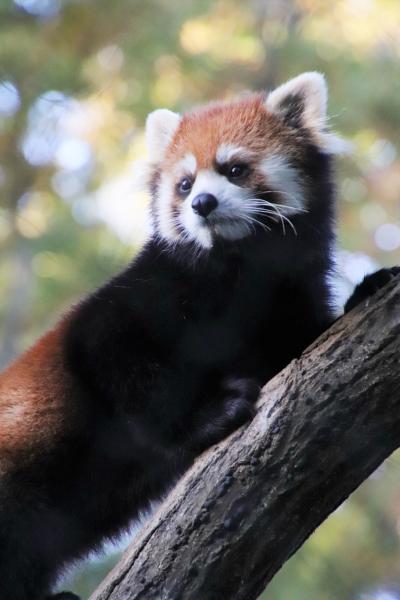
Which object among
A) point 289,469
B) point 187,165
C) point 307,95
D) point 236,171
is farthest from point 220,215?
point 289,469

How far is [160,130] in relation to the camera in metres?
3.14

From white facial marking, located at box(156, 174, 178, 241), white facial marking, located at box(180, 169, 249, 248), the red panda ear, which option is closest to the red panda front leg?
white facial marking, located at box(180, 169, 249, 248)

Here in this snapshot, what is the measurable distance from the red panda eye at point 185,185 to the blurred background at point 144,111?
111 cm

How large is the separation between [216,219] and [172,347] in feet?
1.33

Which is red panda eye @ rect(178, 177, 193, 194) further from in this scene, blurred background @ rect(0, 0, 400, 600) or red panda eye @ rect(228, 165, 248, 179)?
blurred background @ rect(0, 0, 400, 600)

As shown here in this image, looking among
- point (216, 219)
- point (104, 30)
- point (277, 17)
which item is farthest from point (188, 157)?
point (277, 17)

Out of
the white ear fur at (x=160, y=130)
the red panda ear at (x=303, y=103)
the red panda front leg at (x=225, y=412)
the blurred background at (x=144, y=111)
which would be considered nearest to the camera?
the red panda front leg at (x=225, y=412)

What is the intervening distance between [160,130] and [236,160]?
1.75ft

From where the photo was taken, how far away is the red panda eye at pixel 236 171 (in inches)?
106

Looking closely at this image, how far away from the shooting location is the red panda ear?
2938 mm

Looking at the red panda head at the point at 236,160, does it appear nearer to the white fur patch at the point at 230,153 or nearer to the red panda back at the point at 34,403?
the white fur patch at the point at 230,153

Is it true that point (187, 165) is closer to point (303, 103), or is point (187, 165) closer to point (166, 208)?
point (166, 208)

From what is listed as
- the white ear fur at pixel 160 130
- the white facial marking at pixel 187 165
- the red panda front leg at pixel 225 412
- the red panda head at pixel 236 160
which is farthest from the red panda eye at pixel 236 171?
the red panda front leg at pixel 225 412

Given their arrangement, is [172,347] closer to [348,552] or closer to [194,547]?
[194,547]
